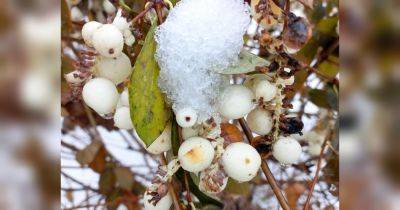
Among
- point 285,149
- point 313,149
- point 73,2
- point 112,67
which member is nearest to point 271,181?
point 285,149

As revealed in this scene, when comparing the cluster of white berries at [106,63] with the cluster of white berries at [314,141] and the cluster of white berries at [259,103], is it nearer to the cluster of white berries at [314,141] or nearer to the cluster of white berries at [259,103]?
the cluster of white berries at [259,103]

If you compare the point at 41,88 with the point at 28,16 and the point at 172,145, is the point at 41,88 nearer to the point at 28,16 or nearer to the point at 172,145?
the point at 28,16

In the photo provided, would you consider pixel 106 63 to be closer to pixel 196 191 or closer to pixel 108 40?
pixel 108 40

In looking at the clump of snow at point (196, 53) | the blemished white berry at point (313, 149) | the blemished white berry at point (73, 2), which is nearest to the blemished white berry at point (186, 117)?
the clump of snow at point (196, 53)

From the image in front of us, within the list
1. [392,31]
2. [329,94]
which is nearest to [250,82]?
[392,31]

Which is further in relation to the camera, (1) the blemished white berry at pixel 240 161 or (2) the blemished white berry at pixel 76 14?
(2) the blemished white berry at pixel 76 14

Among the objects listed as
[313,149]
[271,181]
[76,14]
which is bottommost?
[313,149]

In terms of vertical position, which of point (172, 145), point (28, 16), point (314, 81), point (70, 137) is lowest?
point (70, 137)
